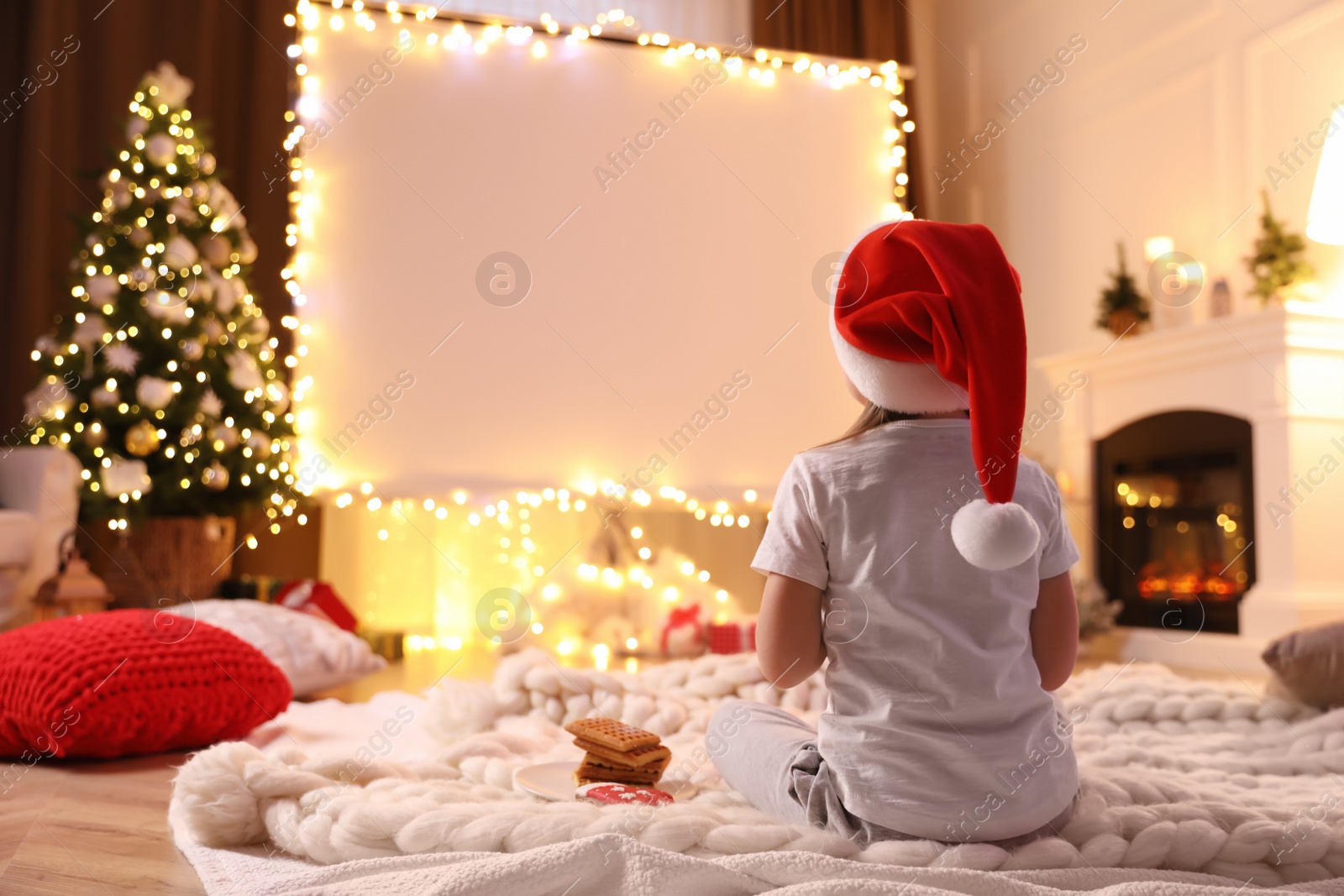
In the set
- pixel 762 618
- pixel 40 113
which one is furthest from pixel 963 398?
pixel 40 113

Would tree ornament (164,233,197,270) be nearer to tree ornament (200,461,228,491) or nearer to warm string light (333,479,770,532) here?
tree ornament (200,461,228,491)

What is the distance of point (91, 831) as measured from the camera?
1.19 m

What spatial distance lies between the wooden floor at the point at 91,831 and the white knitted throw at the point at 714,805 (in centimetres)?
6

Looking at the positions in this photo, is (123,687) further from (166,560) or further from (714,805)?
(166,560)

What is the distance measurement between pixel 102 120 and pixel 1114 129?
363 cm

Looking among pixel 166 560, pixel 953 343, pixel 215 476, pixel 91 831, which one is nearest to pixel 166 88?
pixel 215 476

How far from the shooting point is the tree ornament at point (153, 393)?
2.81m

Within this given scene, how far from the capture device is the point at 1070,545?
107 cm

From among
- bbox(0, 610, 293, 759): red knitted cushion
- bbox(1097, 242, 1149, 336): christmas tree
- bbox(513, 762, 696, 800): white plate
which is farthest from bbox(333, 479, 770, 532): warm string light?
Answer: bbox(513, 762, 696, 800): white plate

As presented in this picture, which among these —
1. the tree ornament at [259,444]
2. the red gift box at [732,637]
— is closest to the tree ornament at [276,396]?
the tree ornament at [259,444]

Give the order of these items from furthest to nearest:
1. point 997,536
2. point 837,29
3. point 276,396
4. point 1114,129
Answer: point 837,29 < point 1114,129 < point 276,396 < point 997,536

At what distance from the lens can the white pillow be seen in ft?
6.98

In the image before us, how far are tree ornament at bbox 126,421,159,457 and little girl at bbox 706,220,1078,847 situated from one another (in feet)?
7.64

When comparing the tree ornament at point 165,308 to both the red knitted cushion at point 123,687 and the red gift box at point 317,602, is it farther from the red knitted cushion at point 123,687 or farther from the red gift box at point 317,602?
the red knitted cushion at point 123,687
